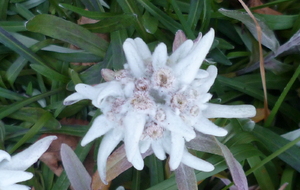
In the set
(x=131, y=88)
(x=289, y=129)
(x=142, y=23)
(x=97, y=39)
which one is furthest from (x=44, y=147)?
(x=289, y=129)

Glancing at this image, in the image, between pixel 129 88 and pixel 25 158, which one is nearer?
pixel 129 88

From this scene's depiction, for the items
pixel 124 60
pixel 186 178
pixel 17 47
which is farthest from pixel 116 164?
pixel 17 47

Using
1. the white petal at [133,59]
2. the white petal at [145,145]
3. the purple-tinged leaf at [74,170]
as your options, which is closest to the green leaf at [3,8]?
the purple-tinged leaf at [74,170]

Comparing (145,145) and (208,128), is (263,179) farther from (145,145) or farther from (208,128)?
(145,145)

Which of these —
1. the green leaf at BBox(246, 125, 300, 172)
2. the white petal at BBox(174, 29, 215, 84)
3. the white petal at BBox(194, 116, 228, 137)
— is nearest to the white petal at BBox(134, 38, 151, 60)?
the white petal at BBox(174, 29, 215, 84)

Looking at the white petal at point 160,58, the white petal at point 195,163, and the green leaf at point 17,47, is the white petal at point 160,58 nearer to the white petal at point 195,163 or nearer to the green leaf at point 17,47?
the white petal at point 195,163

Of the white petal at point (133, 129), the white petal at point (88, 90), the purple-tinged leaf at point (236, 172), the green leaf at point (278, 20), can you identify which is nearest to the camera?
the white petal at point (133, 129)
